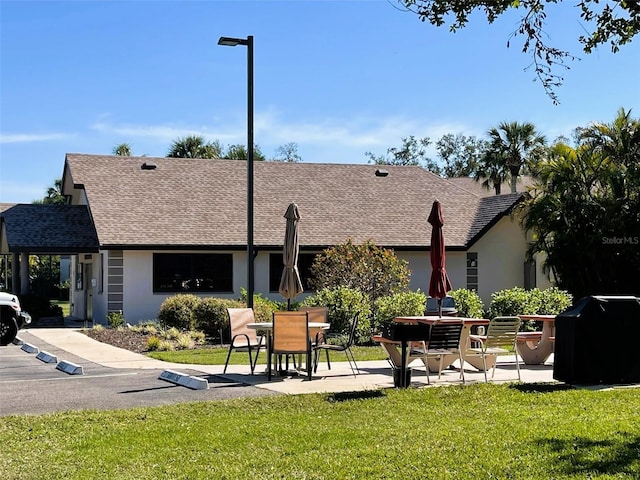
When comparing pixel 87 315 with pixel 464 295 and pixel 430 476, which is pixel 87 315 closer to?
pixel 464 295

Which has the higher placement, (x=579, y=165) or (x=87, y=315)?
(x=579, y=165)

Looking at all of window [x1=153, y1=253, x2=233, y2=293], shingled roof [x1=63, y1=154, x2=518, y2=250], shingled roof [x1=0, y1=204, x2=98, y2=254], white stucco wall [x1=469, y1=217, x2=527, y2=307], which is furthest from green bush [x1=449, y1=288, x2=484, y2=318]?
shingled roof [x1=0, y1=204, x2=98, y2=254]

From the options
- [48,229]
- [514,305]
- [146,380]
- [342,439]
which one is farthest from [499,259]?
[342,439]

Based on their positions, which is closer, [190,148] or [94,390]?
[94,390]

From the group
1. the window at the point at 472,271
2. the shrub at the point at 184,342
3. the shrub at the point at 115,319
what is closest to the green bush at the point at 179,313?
the shrub at the point at 184,342

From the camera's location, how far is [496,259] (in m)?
29.4

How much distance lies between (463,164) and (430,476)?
6917cm

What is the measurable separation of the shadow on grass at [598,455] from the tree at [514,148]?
36.7 meters

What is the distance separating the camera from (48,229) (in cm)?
2736

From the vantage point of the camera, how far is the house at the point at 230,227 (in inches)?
1011

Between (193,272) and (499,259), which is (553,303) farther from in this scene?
(193,272)

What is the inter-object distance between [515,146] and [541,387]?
3344cm

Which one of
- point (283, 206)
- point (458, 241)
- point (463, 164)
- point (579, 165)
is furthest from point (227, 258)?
point (463, 164)

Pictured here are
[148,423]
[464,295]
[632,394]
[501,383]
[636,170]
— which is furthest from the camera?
[636,170]
